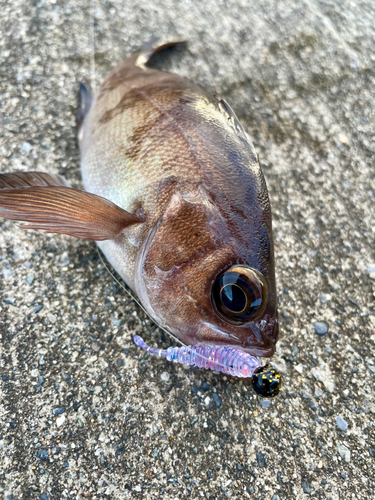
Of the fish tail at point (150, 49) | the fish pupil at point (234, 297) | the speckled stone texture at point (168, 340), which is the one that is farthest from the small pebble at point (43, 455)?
the fish tail at point (150, 49)

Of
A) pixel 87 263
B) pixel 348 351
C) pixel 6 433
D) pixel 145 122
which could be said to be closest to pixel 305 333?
pixel 348 351

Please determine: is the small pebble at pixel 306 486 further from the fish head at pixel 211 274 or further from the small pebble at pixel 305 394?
the fish head at pixel 211 274

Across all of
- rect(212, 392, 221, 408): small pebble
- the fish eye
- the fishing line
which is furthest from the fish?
the fishing line

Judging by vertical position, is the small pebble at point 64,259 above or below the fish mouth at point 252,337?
below

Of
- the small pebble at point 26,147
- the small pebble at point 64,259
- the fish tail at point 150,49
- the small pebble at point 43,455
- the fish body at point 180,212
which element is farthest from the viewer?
the fish tail at point 150,49

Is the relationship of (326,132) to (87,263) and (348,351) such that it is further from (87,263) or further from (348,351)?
(87,263)

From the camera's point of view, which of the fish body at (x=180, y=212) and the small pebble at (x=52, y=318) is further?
the small pebble at (x=52, y=318)

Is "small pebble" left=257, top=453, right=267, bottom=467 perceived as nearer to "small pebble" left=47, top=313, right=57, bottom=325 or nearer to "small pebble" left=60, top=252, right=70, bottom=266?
"small pebble" left=47, top=313, right=57, bottom=325
